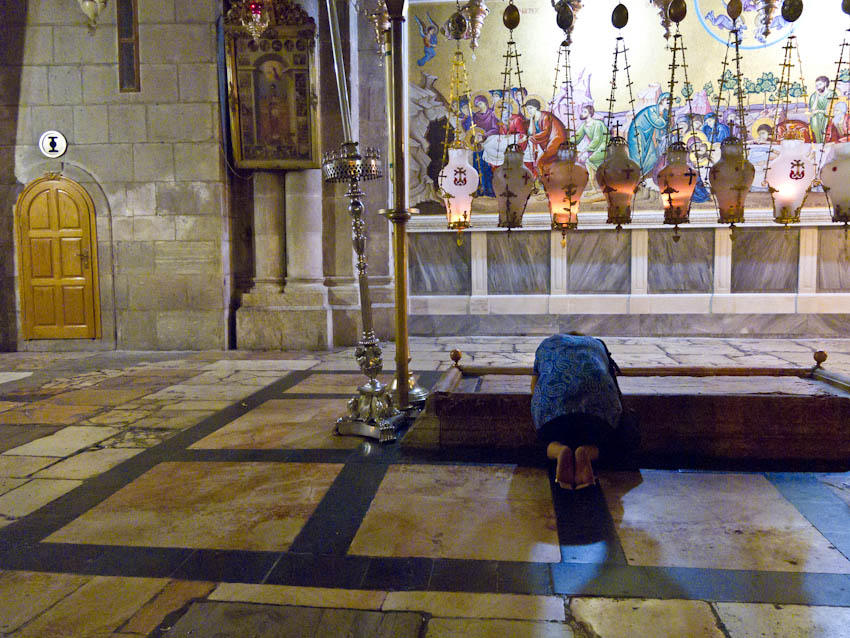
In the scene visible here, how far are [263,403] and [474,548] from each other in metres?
3.24

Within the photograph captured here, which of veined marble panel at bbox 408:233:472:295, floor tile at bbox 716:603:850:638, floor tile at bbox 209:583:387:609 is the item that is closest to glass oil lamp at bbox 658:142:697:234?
floor tile at bbox 716:603:850:638

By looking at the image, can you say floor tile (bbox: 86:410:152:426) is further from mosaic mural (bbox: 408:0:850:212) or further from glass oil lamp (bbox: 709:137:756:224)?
mosaic mural (bbox: 408:0:850:212)

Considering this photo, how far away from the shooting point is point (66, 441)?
14.4ft

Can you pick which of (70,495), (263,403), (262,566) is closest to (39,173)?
(263,403)

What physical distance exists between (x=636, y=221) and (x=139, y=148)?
691 cm

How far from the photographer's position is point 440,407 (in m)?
3.95

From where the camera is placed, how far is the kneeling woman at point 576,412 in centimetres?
317

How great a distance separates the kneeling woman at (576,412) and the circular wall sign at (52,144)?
7.91 m

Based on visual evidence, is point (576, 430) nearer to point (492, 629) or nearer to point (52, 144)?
point (492, 629)

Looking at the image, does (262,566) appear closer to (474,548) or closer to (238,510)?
(238,510)

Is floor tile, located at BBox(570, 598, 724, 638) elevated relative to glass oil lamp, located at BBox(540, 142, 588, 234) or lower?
lower

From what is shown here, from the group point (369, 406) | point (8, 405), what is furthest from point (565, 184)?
point (8, 405)

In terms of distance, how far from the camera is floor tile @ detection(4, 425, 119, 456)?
417 cm

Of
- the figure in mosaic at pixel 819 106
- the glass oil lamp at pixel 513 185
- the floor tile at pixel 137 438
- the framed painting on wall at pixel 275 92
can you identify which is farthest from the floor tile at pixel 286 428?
the figure in mosaic at pixel 819 106
